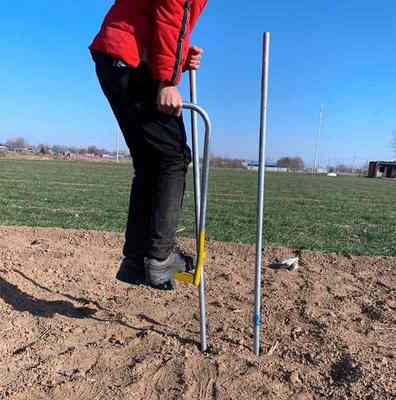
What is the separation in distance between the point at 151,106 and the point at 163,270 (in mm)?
994

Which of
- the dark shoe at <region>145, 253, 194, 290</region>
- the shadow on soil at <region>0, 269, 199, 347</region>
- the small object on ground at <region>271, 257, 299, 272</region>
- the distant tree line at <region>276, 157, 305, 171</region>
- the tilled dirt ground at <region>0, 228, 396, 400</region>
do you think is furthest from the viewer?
the distant tree line at <region>276, 157, 305, 171</region>

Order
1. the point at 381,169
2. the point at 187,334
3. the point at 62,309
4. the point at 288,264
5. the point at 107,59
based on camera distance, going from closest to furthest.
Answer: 1. the point at 107,59
2. the point at 187,334
3. the point at 62,309
4. the point at 288,264
5. the point at 381,169

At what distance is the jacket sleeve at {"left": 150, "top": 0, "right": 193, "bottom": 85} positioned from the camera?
2404 millimetres

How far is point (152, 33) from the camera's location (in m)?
2.50

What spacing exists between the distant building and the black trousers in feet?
331

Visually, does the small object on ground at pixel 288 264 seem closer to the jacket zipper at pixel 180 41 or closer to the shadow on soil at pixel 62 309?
the shadow on soil at pixel 62 309

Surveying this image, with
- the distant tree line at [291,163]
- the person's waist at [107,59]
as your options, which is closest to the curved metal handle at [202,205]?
the person's waist at [107,59]

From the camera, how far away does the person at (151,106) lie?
2467 mm

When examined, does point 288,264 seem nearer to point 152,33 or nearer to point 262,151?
point 262,151

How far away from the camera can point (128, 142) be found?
9.36ft

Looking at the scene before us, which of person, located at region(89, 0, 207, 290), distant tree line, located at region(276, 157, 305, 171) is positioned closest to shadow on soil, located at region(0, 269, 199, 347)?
person, located at region(89, 0, 207, 290)

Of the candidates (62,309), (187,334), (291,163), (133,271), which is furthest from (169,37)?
(291,163)

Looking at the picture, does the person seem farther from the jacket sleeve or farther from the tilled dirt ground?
the tilled dirt ground

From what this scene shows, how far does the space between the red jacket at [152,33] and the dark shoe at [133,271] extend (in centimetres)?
118
